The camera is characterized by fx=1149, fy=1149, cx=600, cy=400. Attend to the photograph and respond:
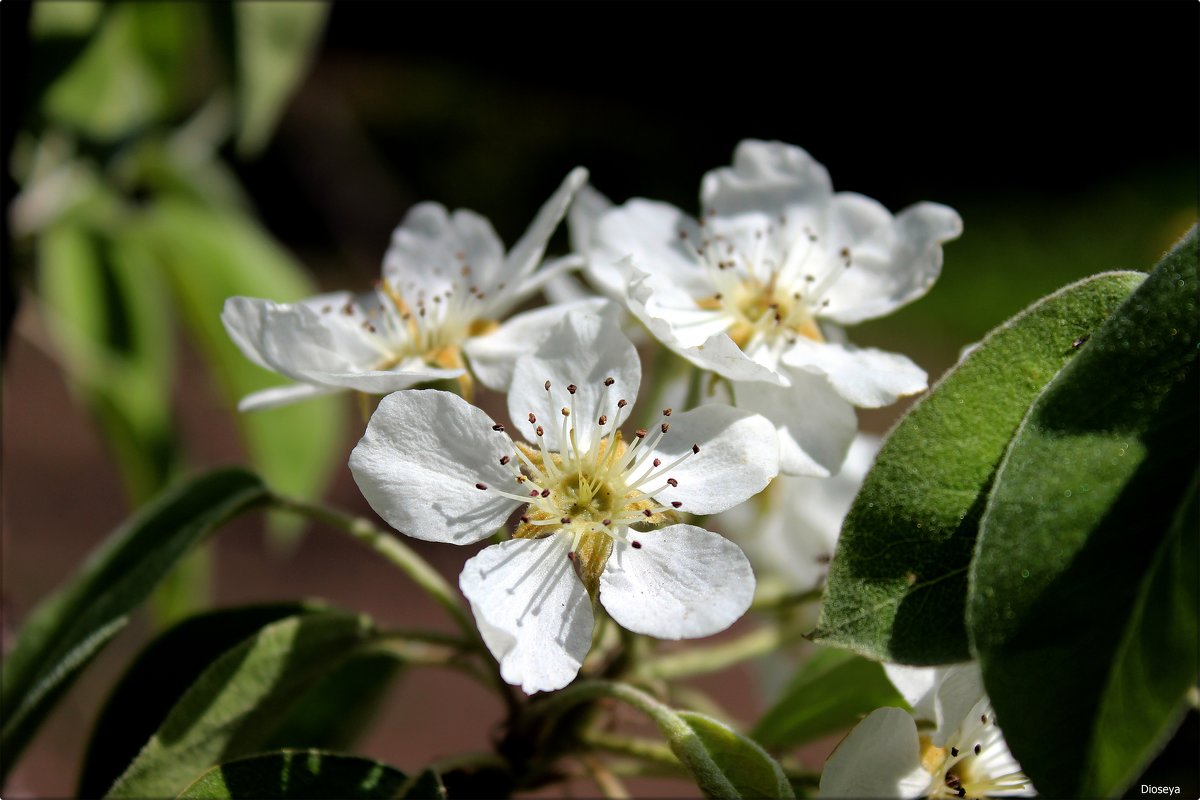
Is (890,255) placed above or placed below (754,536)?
above

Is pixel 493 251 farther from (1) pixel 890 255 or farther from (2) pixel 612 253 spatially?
(1) pixel 890 255

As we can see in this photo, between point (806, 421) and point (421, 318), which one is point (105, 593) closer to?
point (421, 318)

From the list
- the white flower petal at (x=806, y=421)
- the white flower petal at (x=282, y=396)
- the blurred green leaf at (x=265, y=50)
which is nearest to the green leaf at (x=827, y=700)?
the white flower petal at (x=806, y=421)

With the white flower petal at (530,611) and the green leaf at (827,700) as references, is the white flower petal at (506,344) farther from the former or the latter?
the green leaf at (827,700)

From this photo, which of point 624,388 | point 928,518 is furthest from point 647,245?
point 928,518

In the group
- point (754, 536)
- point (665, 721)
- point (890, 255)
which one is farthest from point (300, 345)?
point (754, 536)

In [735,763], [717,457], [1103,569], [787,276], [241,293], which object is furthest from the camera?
[241,293]

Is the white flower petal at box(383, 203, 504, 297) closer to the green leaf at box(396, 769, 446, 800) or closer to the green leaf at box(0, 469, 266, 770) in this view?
the green leaf at box(0, 469, 266, 770)
